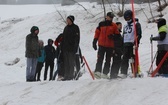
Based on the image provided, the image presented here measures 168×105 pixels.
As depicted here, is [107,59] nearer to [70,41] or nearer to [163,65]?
[70,41]

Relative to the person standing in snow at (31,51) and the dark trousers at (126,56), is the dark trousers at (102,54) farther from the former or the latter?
the person standing in snow at (31,51)

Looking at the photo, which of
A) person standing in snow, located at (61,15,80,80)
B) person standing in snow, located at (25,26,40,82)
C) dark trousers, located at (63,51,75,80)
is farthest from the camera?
person standing in snow, located at (25,26,40,82)

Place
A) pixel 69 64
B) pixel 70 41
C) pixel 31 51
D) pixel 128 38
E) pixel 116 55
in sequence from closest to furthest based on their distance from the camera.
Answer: pixel 128 38, pixel 116 55, pixel 70 41, pixel 69 64, pixel 31 51

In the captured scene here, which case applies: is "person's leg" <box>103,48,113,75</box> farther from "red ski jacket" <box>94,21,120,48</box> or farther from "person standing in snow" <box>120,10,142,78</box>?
"person standing in snow" <box>120,10,142,78</box>

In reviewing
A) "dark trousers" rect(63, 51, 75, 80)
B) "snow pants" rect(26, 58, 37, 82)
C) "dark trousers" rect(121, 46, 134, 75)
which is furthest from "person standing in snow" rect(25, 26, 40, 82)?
"dark trousers" rect(121, 46, 134, 75)

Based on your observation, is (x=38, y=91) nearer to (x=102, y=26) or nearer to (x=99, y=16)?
(x=102, y=26)

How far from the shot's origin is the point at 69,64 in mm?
9492

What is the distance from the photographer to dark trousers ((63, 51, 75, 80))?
9414 millimetres

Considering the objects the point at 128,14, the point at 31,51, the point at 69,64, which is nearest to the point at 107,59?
the point at 69,64

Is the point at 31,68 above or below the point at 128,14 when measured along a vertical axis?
below

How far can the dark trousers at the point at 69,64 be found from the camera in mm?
9414

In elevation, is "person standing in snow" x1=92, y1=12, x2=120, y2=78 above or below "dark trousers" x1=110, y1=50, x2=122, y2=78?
above

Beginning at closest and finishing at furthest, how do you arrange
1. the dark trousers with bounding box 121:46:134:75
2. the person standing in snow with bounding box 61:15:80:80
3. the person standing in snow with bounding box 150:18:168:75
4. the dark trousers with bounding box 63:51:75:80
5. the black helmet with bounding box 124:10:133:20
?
the black helmet with bounding box 124:10:133:20, the person standing in snow with bounding box 150:18:168:75, the dark trousers with bounding box 121:46:134:75, the person standing in snow with bounding box 61:15:80:80, the dark trousers with bounding box 63:51:75:80

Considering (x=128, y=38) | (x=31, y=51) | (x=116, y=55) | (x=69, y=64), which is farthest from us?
(x=31, y=51)
